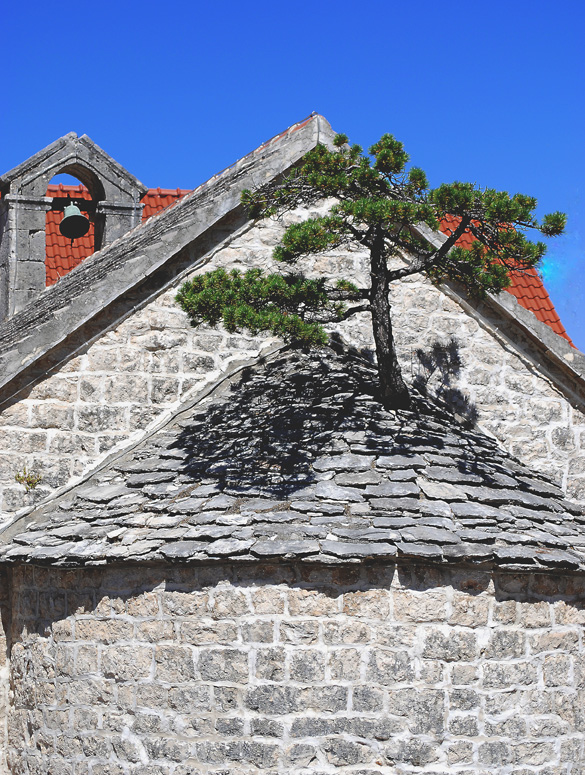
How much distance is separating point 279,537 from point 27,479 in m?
2.48

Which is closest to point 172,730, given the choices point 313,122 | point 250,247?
point 250,247

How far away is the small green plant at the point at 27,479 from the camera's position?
7250mm

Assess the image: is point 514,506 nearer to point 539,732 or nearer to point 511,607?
point 511,607

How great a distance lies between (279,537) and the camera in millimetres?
5914

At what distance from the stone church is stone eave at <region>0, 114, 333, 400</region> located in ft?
0.09

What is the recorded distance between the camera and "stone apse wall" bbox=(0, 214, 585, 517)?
7.38m

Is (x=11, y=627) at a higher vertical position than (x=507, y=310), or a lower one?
lower

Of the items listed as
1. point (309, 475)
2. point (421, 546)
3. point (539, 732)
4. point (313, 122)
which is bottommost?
point (539, 732)

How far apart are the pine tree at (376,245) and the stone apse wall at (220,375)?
31.0 inches

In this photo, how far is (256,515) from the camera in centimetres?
611

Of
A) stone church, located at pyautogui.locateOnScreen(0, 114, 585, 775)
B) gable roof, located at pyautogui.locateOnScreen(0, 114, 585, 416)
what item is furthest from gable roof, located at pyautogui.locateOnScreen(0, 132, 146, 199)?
stone church, located at pyautogui.locateOnScreen(0, 114, 585, 775)

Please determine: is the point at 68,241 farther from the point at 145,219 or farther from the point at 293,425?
the point at 293,425

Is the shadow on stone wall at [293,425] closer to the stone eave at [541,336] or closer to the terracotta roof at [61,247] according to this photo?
the stone eave at [541,336]

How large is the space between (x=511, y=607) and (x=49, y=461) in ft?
12.5
